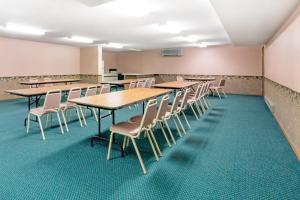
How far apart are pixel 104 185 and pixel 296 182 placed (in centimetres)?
204

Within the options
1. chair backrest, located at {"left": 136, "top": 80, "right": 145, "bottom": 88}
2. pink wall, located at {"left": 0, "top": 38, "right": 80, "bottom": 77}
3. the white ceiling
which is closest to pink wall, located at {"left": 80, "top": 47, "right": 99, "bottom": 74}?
pink wall, located at {"left": 0, "top": 38, "right": 80, "bottom": 77}

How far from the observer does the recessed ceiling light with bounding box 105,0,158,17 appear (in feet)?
12.0

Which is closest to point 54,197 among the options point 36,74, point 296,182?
point 296,182

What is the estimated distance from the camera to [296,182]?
2.27 meters

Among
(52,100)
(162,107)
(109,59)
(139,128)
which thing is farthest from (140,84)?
(109,59)

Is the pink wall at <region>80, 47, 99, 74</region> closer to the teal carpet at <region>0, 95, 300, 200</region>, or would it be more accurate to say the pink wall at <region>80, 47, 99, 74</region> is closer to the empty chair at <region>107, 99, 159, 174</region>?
the teal carpet at <region>0, 95, 300, 200</region>

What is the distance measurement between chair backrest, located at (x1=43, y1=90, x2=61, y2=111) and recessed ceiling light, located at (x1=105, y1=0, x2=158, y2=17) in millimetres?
1871

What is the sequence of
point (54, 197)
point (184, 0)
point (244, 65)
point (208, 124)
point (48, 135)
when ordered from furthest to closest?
point (244, 65), point (208, 124), point (48, 135), point (184, 0), point (54, 197)

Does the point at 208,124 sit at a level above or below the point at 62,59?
below

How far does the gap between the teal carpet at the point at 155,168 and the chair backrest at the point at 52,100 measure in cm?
49

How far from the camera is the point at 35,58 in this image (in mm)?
8805

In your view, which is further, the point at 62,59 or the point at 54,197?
the point at 62,59

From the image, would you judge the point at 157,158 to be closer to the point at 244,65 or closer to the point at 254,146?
the point at 254,146

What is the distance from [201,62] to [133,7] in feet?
24.4
